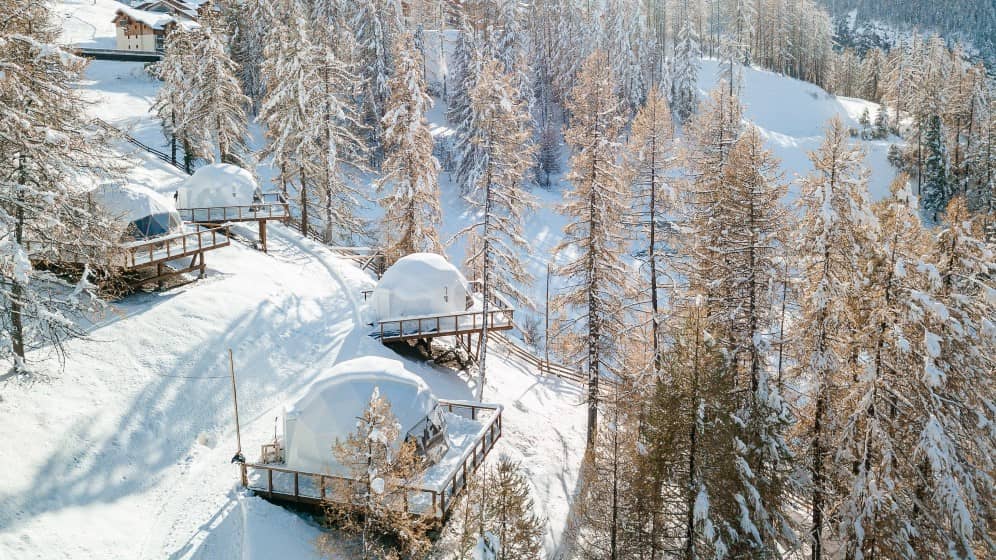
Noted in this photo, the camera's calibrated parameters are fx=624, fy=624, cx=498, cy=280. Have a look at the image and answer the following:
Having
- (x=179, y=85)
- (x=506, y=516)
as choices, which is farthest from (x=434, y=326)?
(x=179, y=85)

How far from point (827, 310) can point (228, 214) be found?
91.2ft

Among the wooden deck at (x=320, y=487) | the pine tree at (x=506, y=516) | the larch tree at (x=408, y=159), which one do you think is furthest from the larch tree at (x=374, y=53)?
the pine tree at (x=506, y=516)

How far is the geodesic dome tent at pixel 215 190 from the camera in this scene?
32219mm

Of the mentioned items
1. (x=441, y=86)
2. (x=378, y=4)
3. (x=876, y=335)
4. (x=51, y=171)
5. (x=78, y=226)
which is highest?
(x=378, y=4)

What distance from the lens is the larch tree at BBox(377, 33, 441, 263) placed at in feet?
98.7

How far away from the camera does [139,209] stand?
76.5ft

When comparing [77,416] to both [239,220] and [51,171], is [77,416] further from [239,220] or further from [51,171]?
[239,220]

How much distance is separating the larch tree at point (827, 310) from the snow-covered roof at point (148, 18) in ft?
210

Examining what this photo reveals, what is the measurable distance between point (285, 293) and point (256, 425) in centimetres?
817

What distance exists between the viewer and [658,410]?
15.1 metres

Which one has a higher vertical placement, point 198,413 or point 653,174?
point 653,174

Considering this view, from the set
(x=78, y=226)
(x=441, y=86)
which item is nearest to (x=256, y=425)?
(x=78, y=226)

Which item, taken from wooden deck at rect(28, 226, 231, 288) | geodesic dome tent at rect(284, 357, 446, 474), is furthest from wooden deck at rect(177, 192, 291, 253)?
geodesic dome tent at rect(284, 357, 446, 474)

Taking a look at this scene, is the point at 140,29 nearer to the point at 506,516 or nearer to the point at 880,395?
the point at 506,516
